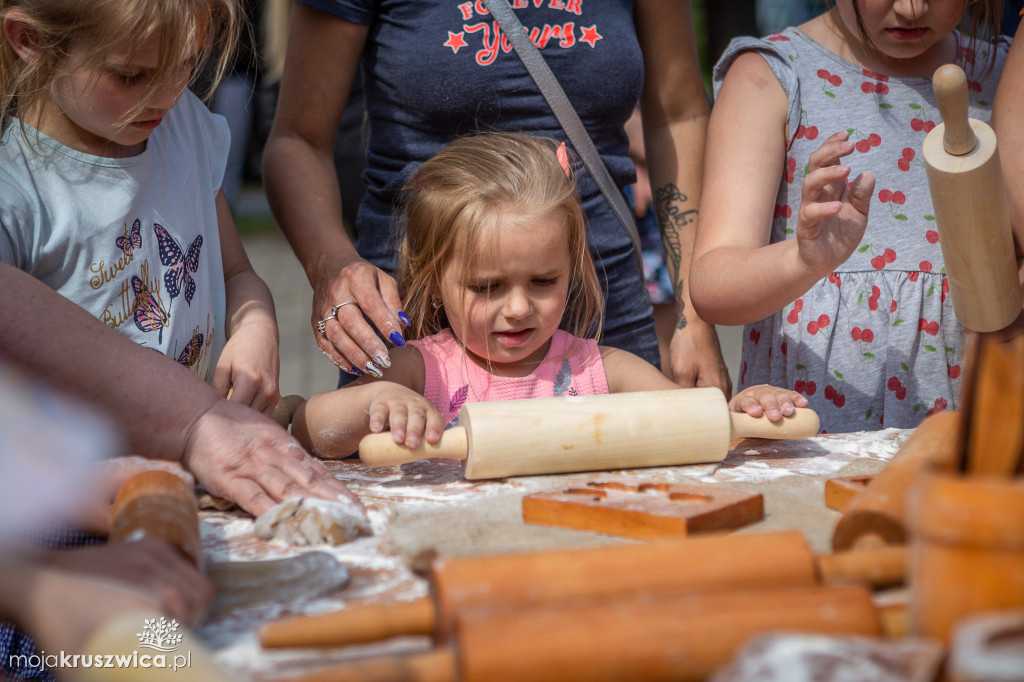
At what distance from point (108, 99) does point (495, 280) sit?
96cm

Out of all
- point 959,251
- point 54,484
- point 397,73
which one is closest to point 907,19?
point 959,251

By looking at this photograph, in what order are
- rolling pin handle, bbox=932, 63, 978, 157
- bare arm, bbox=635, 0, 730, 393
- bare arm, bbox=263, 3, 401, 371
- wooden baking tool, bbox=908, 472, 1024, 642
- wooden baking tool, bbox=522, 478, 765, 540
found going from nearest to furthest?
wooden baking tool, bbox=908, 472, 1024, 642, wooden baking tool, bbox=522, 478, 765, 540, rolling pin handle, bbox=932, 63, 978, 157, bare arm, bbox=263, 3, 401, 371, bare arm, bbox=635, 0, 730, 393

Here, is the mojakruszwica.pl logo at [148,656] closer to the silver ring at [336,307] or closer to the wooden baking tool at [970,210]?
the silver ring at [336,307]

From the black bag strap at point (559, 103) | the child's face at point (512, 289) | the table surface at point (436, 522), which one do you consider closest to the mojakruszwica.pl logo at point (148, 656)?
the table surface at point (436, 522)

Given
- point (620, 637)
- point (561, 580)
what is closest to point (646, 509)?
point (561, 580)

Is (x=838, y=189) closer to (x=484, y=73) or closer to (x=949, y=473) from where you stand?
(x=484, y=73)

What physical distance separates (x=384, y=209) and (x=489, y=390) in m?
0.58

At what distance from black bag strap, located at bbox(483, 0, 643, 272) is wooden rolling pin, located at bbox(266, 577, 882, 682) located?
5.81 feet

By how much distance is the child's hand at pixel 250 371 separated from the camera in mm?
1862

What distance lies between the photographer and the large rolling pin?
5.40ft

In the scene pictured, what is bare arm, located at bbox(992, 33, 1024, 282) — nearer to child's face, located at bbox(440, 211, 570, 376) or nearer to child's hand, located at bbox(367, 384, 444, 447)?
child's face, located at bbox(440, 211, 570, 376)

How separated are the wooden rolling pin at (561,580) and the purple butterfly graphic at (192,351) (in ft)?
4.37

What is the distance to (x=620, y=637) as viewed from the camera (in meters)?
0.78

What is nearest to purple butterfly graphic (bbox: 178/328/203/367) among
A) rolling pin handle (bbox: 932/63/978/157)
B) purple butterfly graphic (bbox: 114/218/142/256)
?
purple butterfly graphic (bbox: 114/218/142/256)
